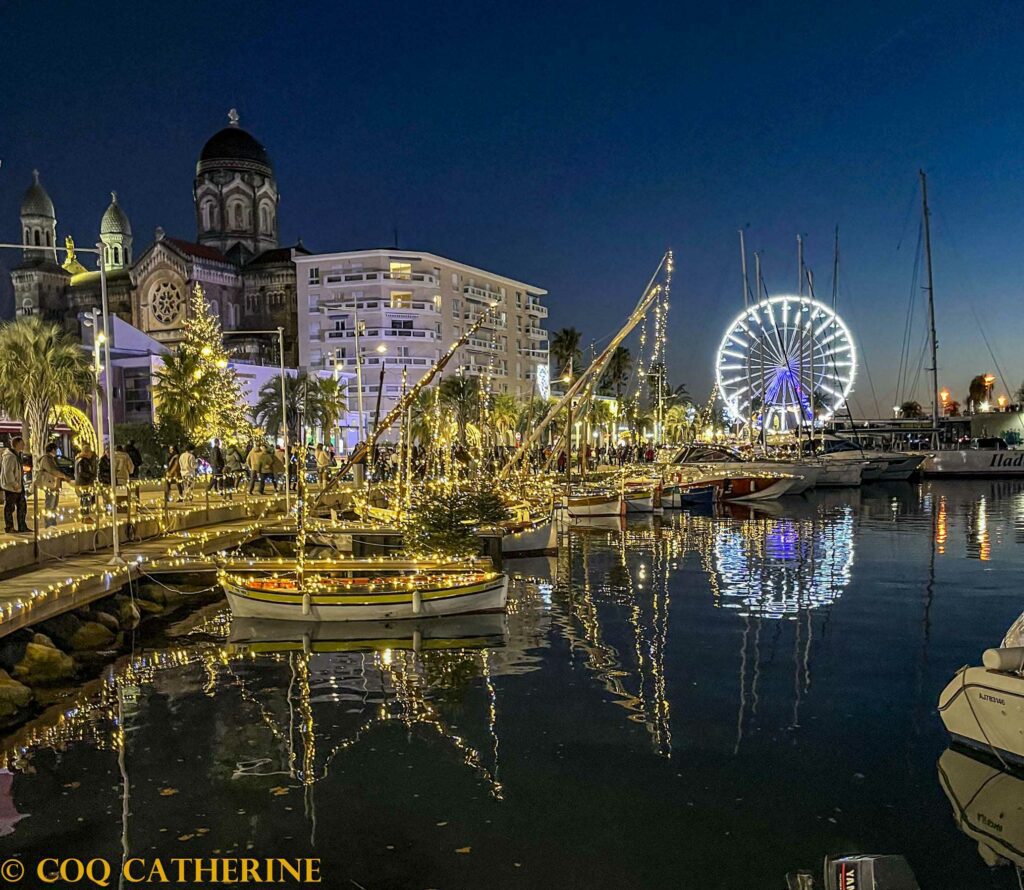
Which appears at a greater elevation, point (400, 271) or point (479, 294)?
point (400, 271)

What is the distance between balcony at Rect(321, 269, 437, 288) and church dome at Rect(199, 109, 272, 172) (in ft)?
61.7

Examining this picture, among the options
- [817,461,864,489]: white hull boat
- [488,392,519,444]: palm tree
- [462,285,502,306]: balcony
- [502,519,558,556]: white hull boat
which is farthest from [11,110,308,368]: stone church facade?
[502,519,558,556]: white hull boat

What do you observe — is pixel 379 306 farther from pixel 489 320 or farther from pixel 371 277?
pixel 489 320

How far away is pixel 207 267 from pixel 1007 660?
99.1m

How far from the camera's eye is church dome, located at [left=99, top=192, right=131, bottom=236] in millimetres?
116000

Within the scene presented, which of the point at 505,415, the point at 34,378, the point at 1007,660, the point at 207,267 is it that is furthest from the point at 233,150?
the point at 1007,660

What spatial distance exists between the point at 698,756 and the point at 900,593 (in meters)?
13.5

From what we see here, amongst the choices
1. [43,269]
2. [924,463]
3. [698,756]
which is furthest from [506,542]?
[43,269]

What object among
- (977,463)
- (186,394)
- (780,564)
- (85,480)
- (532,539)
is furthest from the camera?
(977,463)

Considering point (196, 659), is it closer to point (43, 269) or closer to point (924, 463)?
point (924, 463)

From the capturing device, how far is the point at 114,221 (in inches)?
4589

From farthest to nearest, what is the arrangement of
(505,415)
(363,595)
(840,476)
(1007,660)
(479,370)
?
1. (479,370)
2. (505,415)
3. (840,476)
4. (363,595)
5. (1007,660)

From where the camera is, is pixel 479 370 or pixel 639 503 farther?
pixel 479 370

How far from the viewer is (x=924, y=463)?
75375 mm
